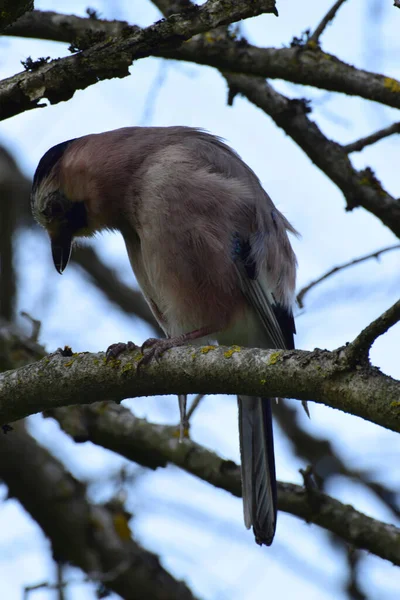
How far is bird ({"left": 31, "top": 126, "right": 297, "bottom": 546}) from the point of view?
4570 mm

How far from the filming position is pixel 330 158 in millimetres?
5160

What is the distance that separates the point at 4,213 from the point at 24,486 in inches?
127

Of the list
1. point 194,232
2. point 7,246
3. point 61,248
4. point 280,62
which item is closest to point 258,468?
point 194,232

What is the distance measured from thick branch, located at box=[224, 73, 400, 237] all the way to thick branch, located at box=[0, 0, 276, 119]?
6.41ft

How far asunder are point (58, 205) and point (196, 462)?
1.89 metres

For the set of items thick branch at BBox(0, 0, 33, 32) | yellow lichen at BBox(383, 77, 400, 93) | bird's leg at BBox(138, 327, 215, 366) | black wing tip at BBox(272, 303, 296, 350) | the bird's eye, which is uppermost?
yellow lichen at BBox(383, 77, 400, 93)

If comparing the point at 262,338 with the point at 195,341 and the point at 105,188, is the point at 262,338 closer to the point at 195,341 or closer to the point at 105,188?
the point at 195,341

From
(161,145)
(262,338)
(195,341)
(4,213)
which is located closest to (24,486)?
(195,341)

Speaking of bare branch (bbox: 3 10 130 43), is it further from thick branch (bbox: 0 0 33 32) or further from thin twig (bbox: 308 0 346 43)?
thick branch (bbox: 0 0 33 32)

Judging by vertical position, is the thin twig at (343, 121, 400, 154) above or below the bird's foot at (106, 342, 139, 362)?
above

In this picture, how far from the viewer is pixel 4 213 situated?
749 cm

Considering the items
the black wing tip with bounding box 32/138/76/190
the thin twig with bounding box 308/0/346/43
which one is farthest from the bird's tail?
the thin twig with bounding box 308/0/346/43

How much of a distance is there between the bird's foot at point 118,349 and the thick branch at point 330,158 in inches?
79.6

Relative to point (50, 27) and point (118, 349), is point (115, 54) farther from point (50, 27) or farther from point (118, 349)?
Result: point (50, 27)
